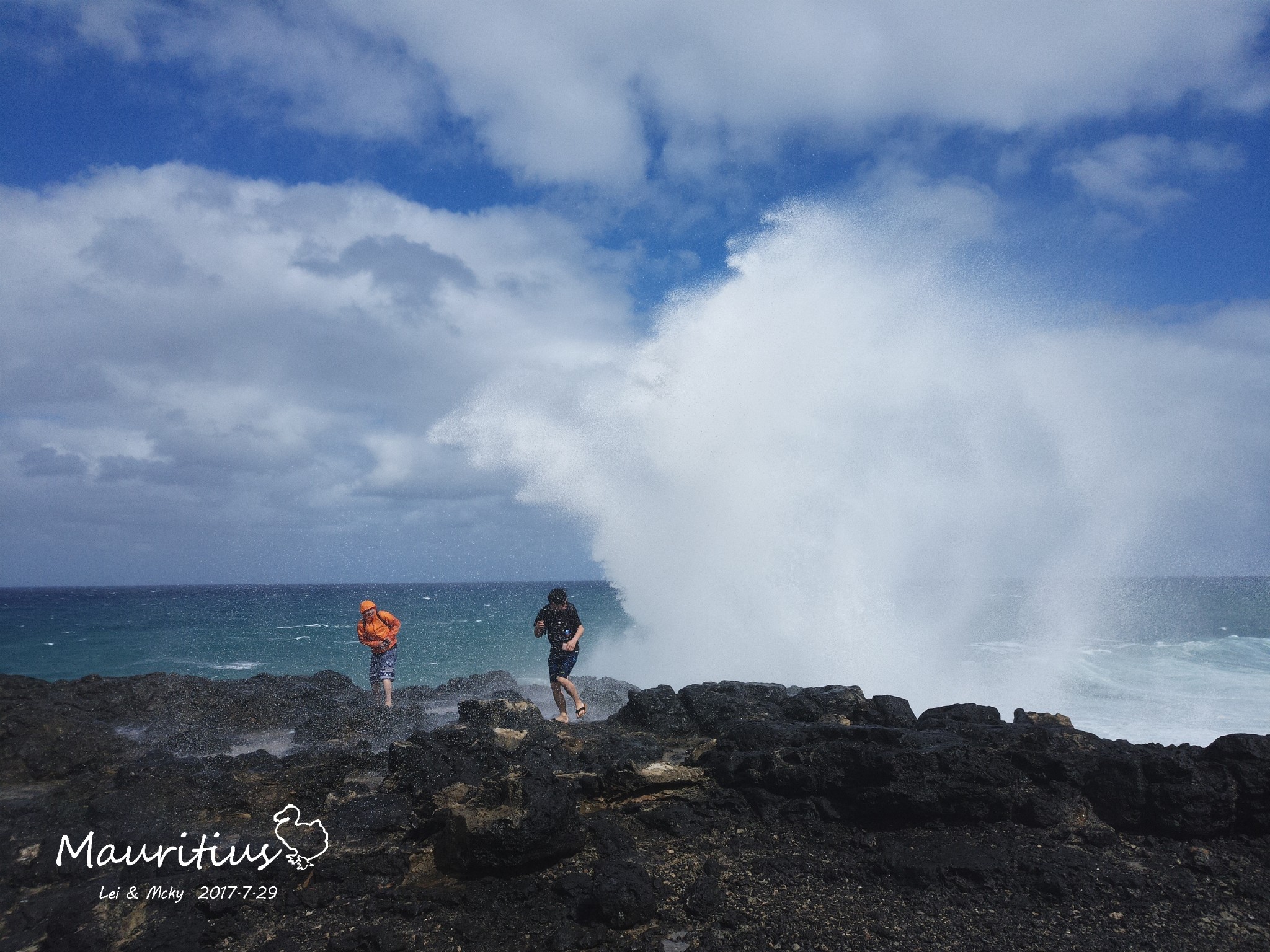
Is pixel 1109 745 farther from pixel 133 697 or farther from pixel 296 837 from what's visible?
pixel 133 697

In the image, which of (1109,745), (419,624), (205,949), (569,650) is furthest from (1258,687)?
(419,624)

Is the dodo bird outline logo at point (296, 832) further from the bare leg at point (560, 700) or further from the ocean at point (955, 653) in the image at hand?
the ocean at point (955, 653)

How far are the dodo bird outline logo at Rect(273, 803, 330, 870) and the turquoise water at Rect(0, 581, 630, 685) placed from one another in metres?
18.3

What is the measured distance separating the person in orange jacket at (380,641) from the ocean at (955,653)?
1027 centimetres

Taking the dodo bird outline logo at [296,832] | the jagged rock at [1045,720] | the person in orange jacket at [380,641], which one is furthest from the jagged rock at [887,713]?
the person in orange jacket at [380,641]

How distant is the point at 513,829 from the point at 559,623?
16.7 feet

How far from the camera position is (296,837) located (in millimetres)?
5734

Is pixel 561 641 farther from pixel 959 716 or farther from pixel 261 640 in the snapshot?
pixel 261 640

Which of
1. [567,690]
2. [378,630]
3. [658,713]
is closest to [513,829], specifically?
[658,713]

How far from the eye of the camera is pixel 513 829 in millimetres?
4992

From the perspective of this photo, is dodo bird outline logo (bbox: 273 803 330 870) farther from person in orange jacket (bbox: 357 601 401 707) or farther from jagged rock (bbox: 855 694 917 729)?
jagged rock (bbox: 855 694 917 729)

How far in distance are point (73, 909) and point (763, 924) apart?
4429 millimetres

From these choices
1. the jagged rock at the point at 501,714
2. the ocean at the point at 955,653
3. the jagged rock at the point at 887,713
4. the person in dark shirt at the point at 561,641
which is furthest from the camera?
the ocean at the point at 955,653

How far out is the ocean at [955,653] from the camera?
58.3 feet
